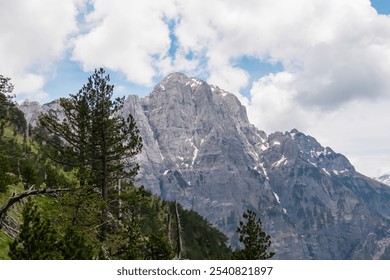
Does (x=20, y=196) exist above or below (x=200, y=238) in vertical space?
below

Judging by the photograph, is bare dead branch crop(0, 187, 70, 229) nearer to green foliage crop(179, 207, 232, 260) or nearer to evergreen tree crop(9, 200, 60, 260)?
evergreen tree crop(9, 200, 60, 260)

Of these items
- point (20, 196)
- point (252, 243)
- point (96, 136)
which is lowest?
point (252, 243)

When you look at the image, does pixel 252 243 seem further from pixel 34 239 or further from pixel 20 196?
pixel 20 196

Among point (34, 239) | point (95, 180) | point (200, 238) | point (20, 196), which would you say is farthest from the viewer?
point (200, 238)

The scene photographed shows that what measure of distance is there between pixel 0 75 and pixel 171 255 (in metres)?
18.3

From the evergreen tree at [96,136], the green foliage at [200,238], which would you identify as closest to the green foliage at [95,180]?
the evergreen tree at [96,136]

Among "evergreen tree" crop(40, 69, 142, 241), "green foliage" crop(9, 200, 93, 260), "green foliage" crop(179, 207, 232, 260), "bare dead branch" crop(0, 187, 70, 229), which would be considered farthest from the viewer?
"green foliage" crop(179, 207, 232, 260)

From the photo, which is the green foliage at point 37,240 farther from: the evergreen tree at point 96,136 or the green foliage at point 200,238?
the green foliage at point 200,238

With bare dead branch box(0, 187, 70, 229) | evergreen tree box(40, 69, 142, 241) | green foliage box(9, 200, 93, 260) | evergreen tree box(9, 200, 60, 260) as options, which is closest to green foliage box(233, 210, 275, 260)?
evergreen tree box(40, 69, 142, 241)

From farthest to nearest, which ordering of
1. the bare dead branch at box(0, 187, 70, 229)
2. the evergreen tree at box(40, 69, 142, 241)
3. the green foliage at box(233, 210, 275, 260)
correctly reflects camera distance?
1. the green foliage at box(233, 210, 275, 260)
2. the evergreen tree at box(40, 69, 142, 241)
3. the bare dead branch at box(0, 187, 70, 229)

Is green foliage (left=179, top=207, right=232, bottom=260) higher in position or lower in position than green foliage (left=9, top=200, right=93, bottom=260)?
higher

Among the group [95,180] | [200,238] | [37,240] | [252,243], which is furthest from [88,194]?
[200,238]

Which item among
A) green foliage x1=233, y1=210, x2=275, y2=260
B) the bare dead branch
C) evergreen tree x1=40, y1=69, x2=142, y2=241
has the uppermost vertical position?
evergreen tree x1=40, y1=69, x2=142, y2=241

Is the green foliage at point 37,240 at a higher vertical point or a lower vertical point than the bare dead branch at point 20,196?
lower
